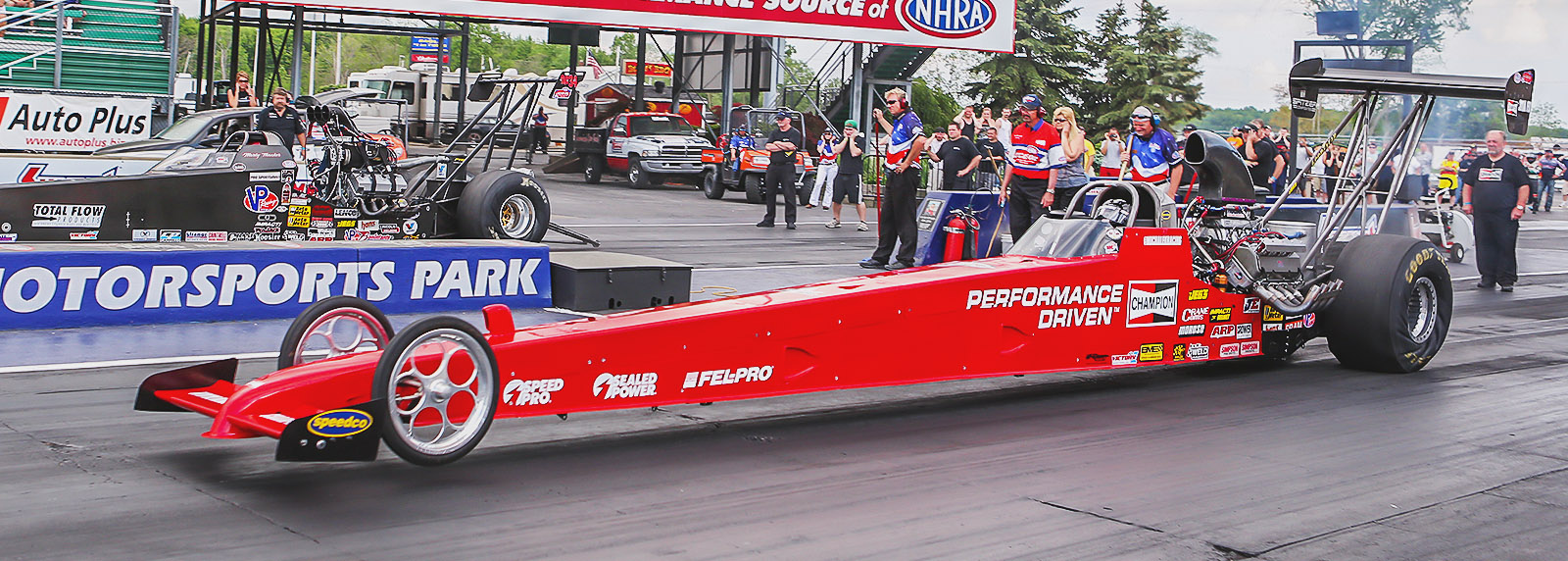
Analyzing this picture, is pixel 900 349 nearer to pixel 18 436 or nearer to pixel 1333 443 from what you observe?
pixel 1333 443

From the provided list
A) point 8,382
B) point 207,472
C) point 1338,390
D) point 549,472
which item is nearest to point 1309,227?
point 1338,390

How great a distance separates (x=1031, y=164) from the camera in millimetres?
12828

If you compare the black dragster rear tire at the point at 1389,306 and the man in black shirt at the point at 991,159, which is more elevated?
the man in black shirt at the point at 991,159

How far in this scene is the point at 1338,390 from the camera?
8234 mm

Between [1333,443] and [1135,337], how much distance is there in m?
1.38

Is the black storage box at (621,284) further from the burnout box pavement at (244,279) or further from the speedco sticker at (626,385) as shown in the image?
the speedco sticker at (626,385)

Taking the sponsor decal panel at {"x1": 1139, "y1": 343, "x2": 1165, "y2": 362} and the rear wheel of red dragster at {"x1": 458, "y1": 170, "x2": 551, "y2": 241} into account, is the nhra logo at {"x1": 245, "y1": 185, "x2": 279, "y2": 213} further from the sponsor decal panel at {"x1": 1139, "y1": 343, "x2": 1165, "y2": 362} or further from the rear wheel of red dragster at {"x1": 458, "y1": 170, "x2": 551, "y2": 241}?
the sponsor decal panel at {"x1": 1139, "y1": 343, "x2": 1165, "y2": 362}

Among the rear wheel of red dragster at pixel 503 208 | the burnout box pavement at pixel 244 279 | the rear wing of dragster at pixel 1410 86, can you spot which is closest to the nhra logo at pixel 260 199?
the rear wheel of red dragster at pixel 503 208

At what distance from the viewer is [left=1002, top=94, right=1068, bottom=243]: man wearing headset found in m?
12.8

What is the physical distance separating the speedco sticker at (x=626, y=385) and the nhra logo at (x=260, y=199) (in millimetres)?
8245

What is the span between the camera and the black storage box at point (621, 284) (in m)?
10.6

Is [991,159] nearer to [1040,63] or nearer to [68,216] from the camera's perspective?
[68,216]

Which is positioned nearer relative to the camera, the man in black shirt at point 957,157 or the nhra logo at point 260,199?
the nhra logo at point 260,199

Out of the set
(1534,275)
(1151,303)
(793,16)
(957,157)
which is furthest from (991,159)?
(793,16)
